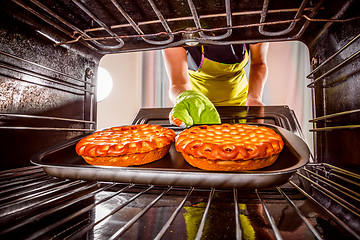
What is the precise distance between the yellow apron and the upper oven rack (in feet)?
4.01

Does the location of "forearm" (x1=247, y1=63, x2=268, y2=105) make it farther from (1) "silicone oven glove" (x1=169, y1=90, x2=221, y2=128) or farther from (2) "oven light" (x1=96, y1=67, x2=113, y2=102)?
(2) "oven light" (x1=96, y1=67, x2=113, y2=102)

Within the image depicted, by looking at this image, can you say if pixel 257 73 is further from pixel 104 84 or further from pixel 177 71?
pixel 104 84

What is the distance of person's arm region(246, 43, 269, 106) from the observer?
2.15m

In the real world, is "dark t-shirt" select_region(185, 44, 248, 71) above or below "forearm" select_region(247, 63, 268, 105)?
above

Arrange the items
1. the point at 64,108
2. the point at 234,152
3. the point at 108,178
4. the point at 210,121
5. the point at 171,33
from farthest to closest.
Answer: the point at 210,121, the point at 64,108, the point at 171,33, the point at 234,152, the point at 108,178

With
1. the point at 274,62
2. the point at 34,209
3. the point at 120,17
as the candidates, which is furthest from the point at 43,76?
the point at 274,62

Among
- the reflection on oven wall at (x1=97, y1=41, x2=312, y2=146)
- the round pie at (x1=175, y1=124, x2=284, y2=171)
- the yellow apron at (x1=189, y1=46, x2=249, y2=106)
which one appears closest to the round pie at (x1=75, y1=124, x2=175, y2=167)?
the round pie at (x1=175, y1=124, x2=284, y2=171)

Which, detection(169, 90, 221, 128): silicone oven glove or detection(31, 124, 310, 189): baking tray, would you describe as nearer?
detection(31, 124, 310, 189): baking tray

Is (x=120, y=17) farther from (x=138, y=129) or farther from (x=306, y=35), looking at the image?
(x=306, y=35)

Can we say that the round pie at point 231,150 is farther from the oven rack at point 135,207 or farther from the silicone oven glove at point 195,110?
the silicone oven glove at point 195,110

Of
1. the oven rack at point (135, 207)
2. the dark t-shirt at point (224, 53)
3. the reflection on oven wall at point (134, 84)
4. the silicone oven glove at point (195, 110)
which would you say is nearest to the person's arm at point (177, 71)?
the dark t-shirt at point (224, 53)

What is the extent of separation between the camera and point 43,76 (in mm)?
827

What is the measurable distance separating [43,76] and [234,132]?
0.78m

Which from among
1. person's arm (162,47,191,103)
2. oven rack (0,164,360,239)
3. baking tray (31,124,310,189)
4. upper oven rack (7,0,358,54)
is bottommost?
oven rack (0,164,360,239)
